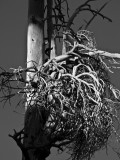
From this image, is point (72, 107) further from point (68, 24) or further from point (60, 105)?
point (68, 24)

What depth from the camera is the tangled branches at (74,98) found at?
1872 mm

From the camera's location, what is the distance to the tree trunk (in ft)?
6.51

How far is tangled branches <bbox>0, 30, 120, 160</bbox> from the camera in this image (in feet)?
6.14

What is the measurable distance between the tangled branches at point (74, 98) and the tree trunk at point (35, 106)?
2 centimetres

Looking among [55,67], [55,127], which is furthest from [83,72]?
[55,127]

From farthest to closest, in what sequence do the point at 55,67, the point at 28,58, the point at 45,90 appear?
the point at 28,58
the point at 55,67
the point at 45,90

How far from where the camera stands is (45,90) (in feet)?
6.13

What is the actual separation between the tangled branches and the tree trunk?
0.02 m

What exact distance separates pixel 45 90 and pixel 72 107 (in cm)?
12

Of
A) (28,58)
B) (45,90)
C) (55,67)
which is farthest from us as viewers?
(28,58)

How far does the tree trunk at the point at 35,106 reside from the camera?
199cm

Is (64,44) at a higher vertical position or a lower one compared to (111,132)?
higher

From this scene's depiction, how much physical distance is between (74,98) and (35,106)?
0.52ft

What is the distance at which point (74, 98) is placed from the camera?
1.93m
